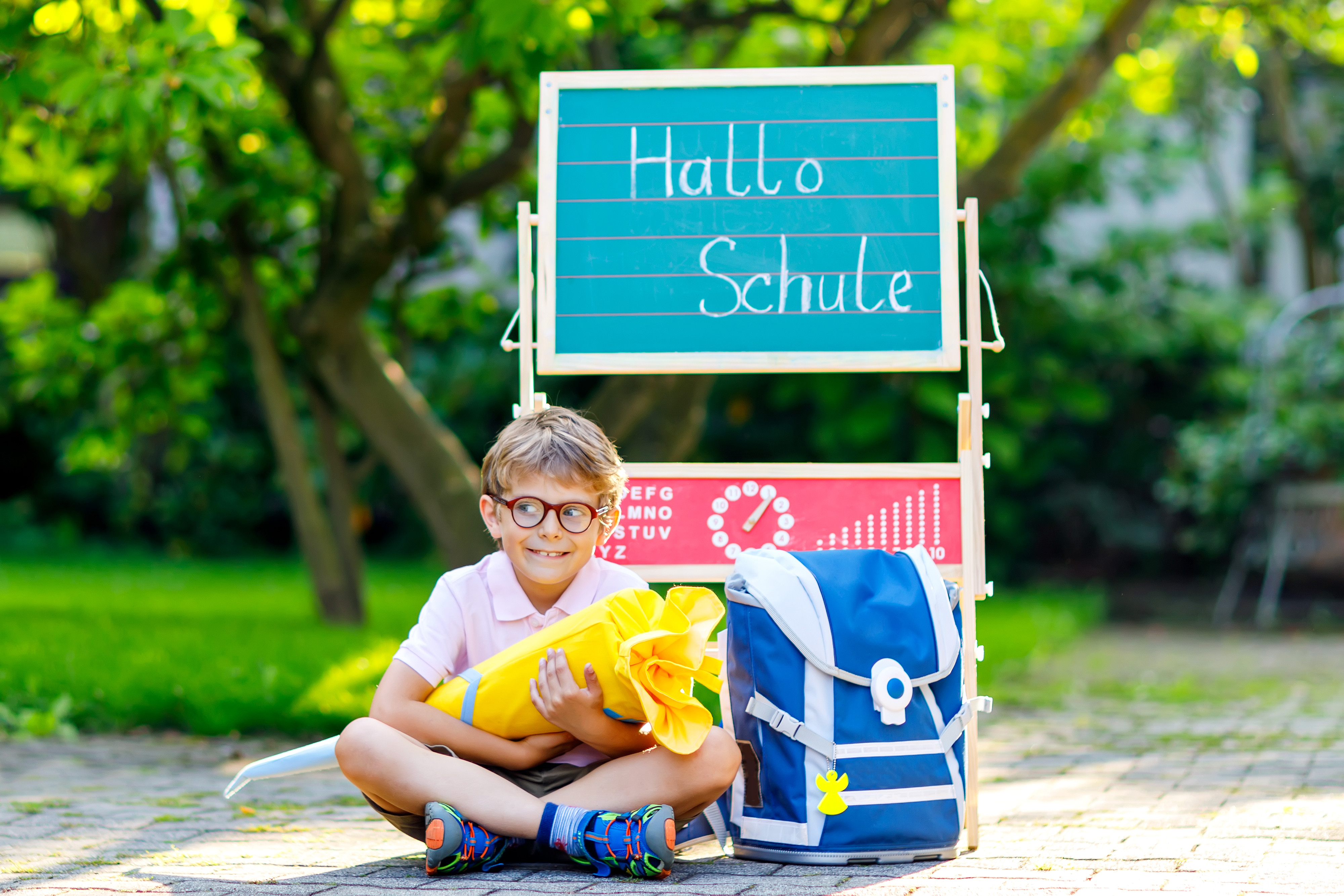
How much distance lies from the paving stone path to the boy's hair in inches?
30.0

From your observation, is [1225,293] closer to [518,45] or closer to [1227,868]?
[518,45]

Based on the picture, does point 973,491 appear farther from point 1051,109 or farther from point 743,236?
point 1051,109

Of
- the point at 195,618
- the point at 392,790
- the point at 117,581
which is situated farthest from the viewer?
the point at 117,581

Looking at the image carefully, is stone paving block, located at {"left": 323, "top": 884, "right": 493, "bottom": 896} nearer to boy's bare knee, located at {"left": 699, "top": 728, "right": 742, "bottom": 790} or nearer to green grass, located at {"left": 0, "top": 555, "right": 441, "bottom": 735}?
boy's bare knee, located at {"left": 699, "top": 728, "right": 742, "bottom": 790}

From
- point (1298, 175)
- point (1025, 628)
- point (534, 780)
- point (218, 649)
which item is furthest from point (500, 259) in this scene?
point (534, 780)

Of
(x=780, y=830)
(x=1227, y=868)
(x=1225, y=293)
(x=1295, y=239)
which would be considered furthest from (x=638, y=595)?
(x=1295, y=239)

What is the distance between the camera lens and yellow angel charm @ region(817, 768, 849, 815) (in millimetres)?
2781

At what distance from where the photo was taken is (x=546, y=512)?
2.85 metres

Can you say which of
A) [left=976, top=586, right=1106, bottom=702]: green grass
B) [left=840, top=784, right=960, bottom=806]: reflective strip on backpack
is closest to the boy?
[left=840, top=784, right=960, bottom=806]: reflective strip on backpack

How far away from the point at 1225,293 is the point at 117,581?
888cm

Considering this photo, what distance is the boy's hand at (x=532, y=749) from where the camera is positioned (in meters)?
2.80

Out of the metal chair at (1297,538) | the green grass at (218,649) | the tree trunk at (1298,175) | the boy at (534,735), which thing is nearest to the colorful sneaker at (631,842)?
the boy at (534,735)

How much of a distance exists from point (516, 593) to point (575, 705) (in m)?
0.33

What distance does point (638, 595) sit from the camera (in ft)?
9.02
